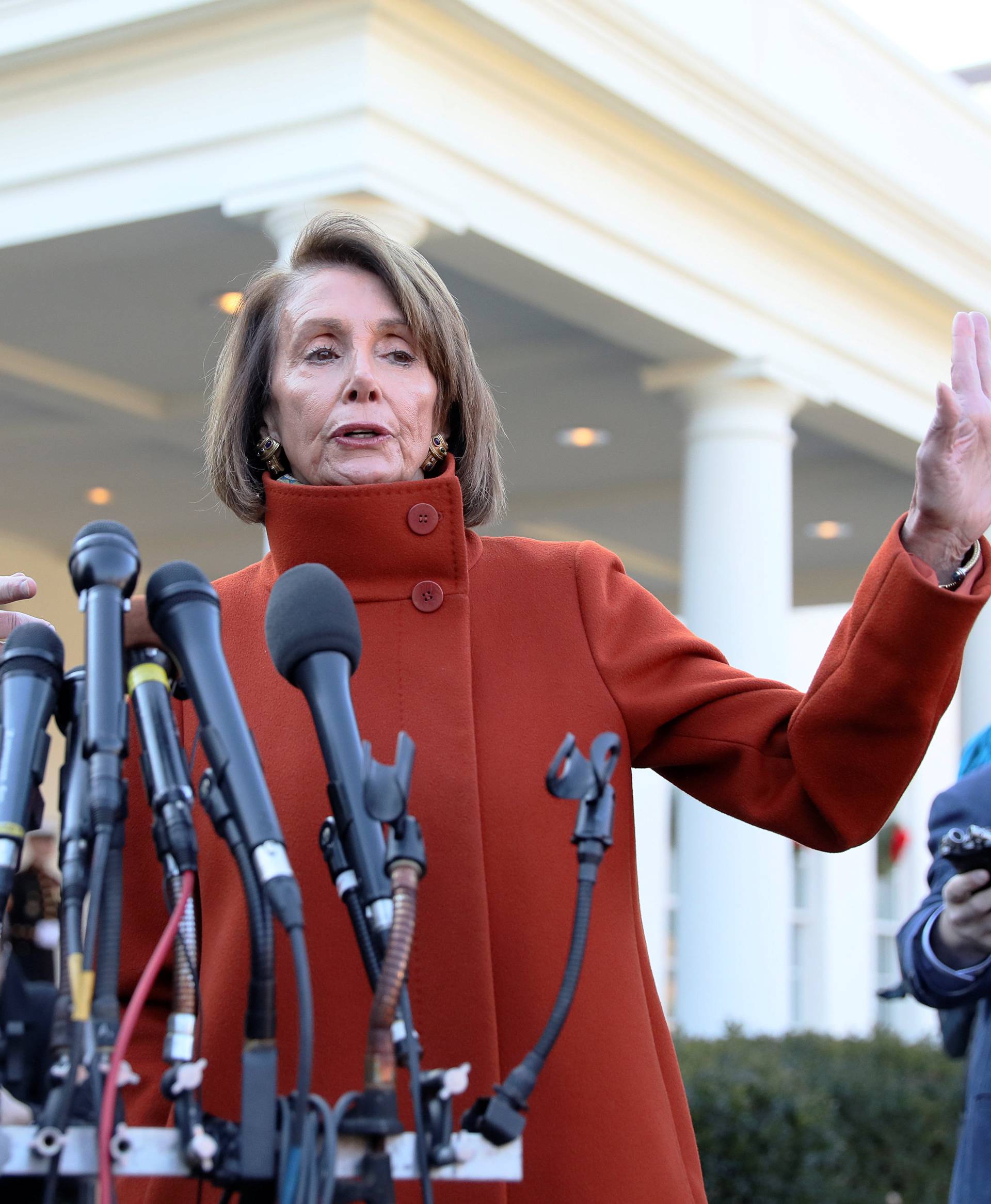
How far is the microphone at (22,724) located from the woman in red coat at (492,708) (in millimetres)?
582

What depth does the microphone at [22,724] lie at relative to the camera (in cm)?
135

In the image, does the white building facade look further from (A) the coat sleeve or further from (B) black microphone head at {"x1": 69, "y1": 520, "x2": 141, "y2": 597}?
(B) black microphone head at {"x1": 69, "y1": 520, "x2": 141, "y2": 597}

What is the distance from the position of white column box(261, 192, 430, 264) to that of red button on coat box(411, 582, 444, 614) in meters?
4.73

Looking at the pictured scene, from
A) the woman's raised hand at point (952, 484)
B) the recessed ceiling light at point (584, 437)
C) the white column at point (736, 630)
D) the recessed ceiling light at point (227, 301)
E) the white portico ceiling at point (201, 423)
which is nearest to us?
the woman's raised hand at point (952, 484)

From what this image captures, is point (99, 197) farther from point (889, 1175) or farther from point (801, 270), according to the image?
point (889, 1175)

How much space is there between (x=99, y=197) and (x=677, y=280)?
289cm

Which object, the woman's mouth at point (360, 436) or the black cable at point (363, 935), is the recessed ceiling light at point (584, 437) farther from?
the black cable at point (363, 935)

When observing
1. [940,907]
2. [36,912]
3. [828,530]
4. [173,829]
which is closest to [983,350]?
[173,829]

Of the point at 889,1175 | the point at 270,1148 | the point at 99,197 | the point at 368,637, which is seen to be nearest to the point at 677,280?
the point at 99,197

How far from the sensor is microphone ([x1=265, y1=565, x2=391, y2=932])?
52.8 inches

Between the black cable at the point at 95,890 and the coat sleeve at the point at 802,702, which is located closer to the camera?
the black cable at the point at 95,890

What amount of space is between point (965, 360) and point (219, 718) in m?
1.03

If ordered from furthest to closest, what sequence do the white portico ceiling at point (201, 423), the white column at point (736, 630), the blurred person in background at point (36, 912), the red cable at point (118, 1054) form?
the blurred person in background at point (36, 912) → the white column at point (736, 630) → the white portico ceiling at point (201, 423) → the red cable at point (118, 1054)

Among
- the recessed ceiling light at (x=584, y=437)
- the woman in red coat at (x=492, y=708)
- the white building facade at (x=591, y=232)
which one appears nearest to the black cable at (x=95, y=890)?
the woman in red coat at (x=492, y=708)
